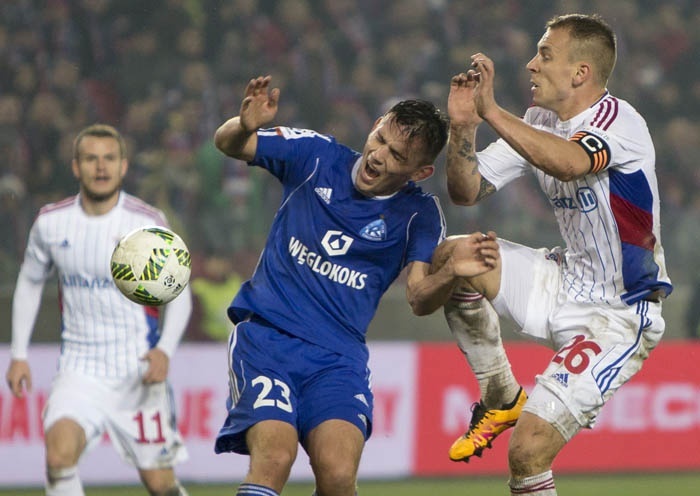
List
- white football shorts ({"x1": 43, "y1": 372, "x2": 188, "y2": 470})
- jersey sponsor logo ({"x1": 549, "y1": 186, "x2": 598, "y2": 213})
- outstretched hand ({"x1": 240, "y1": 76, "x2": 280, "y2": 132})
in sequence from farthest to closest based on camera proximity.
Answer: white football shorts ({"x1": 43, "y1": 372, "x2": 188, "y2": 470}) < jersey sponsor logo ({"x1": 549, "y1": 186, "x2": 598, "y2": 213}) < outstretched hand ({"x1": 240, "y1": 76, "x2": 280, "y2": 132})

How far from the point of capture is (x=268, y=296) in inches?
201

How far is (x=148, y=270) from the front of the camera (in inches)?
203

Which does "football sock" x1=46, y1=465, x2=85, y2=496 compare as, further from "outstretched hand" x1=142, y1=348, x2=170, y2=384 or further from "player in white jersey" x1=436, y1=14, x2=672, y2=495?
"player in white jersey" x1=436, y1=14, x2=672, y2=495

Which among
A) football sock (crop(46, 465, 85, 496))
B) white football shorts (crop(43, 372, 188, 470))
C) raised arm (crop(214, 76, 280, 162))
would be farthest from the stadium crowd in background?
raised arm (crop(214, 76, 280, 162))

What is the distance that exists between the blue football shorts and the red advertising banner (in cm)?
421

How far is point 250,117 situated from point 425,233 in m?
0.95

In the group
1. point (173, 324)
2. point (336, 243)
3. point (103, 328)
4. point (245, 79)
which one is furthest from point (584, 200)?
point (245, 79)

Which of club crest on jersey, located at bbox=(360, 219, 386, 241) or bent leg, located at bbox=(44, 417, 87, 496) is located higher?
club crest on jersey, located at bbox=(360, 219, 386, 241)

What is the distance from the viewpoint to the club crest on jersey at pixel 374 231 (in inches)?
202

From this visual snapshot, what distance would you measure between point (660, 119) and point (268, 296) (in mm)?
7570

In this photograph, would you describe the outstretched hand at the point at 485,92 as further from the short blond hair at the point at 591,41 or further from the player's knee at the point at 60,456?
the player's knee at the point at 60,456

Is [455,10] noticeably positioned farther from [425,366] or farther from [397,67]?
[425,366]

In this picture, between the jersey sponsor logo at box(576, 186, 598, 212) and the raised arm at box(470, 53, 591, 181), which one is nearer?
the raised arm at box(470, 53, 591, 181)

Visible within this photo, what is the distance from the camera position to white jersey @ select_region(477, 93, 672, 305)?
4.85 meters
